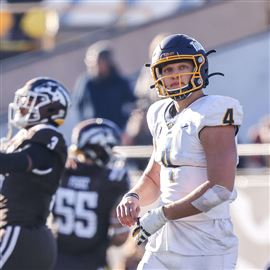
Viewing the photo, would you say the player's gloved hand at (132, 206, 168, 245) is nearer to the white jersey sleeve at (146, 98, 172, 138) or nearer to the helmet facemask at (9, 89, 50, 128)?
the white jersey sleeve at (146, 98, 172, 138)

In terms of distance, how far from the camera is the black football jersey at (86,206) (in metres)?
7.81

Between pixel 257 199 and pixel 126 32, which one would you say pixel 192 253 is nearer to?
pixel 257 199

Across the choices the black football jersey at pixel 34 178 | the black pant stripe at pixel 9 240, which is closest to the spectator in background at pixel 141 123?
the black football jersey at pixel 34 178

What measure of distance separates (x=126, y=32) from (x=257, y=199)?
4.33 metres

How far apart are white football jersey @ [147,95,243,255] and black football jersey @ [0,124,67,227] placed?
1.10 m

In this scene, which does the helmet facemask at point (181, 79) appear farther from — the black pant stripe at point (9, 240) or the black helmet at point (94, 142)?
the black helmet at point (94, 142)

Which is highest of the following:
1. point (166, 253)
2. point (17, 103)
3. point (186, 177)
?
point (17, 103)

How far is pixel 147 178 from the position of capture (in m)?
5.71

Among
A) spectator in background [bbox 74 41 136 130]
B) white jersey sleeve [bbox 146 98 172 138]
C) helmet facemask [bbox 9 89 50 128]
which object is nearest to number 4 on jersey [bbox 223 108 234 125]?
white jersey sleeve [bbox 146 98 172 138]

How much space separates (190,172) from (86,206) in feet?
8.48

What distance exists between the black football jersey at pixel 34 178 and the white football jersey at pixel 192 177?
1.10 m

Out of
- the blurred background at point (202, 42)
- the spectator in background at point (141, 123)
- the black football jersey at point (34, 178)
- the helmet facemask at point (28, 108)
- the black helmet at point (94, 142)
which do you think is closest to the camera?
the black football jersey at point (34, 178)

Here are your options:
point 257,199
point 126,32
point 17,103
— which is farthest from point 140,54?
point 17,103

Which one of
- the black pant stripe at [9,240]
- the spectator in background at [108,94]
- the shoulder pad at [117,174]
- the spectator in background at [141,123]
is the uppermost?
the spectator in background at [108,94]
